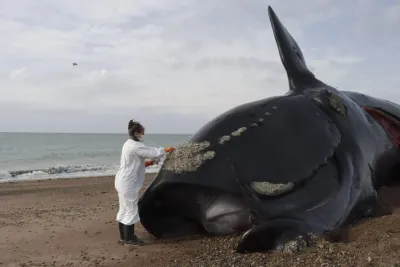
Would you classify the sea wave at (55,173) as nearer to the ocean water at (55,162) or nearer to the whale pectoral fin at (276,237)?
the ocean water at (55,162)

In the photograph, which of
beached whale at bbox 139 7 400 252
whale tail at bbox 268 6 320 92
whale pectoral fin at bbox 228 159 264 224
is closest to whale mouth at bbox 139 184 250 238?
beached whale at bbox 139 7 400 252

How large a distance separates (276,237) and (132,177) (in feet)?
8.64

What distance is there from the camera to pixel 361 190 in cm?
692

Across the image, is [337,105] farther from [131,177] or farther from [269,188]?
[131,177]

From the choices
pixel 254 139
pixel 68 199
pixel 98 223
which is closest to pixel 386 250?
pixel 254 139

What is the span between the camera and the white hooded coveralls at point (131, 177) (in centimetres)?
713

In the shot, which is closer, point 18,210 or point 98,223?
point 98,223

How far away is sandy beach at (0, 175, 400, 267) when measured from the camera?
5.38m

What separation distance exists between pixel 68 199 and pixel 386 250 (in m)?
9.89

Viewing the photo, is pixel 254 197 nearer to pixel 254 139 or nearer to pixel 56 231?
pixel 254 139

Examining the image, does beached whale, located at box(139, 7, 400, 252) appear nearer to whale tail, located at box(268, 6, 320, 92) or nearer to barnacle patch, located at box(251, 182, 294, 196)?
barnacle patch, located at box(251, 182, 294, 196)

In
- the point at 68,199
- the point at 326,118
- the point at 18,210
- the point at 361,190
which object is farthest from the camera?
the point at 68,199

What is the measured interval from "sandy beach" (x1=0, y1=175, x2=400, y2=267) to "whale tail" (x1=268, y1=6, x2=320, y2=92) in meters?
2.52

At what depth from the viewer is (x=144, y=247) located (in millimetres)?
6859
